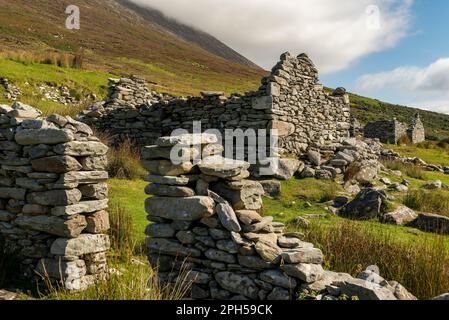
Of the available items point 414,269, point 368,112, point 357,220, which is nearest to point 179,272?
point 414,269

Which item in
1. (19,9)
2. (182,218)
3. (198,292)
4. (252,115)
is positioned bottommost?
(198,292)

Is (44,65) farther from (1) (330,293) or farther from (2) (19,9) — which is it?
(2) (19,9)

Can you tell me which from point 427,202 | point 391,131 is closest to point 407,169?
point 427,202

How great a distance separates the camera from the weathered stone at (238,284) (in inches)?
176

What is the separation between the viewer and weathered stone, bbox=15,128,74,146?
562 cm

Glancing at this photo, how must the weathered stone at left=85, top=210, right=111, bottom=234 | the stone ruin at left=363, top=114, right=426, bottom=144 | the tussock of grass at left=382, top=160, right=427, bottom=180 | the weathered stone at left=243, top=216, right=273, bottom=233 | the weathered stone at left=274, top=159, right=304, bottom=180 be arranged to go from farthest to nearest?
1. the stone ruin at left=363, top=114, right=426, bottom=144
2. the tussock of grass at left=382, top=160, right=427, bottom=180
3. the weathered stone at left=274, top=159, right=304, bottom=180
4. the weathered stone at left=85, top=210, right=111, bottom=234
5. the weathered stone at left=243, top=216, right=273, bottom=233

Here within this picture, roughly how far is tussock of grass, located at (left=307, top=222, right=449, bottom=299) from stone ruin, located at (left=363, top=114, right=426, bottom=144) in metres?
21.0

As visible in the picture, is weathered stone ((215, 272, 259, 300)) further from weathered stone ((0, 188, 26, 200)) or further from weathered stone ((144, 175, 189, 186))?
weathered stone ((0, 188, 26, 200))

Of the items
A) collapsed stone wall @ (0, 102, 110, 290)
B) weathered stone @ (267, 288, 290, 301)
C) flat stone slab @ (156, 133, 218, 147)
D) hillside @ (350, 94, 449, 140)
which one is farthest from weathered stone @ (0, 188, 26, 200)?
hillside @ (350, 94, 449, 140)

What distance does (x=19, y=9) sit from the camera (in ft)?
185

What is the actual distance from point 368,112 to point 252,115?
51.3 meters

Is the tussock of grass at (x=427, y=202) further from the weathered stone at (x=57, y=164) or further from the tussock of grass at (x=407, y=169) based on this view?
the weathered stone at (x=57, y=164)
